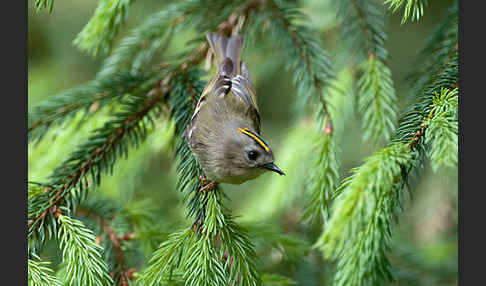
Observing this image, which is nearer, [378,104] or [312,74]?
[378,104]

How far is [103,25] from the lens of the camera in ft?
5.49

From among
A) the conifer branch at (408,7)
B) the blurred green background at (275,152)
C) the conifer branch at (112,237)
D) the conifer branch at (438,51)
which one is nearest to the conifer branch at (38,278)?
the conifer branch at (112,237)

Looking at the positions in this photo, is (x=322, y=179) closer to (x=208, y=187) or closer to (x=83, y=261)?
(x=208, y=187)

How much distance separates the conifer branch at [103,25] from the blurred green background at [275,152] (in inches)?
8.9

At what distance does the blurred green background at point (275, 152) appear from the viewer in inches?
91.0

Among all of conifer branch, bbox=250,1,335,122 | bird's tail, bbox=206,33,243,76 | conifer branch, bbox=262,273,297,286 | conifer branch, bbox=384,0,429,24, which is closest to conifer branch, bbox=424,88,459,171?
conifer branch, bbox=384,0,429,24

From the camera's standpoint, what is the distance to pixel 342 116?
236 centimetres

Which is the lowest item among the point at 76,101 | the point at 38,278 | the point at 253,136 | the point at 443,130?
the point at 38,278

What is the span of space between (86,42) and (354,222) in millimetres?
1402

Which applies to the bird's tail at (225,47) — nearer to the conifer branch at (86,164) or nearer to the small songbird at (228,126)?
the small songbird at (228,126)

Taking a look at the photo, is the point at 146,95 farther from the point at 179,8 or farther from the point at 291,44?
the point at 291,44

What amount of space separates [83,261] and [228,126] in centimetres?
85

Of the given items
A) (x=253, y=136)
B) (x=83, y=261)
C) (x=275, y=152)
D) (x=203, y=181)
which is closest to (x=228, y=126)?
(x=253, y=136)

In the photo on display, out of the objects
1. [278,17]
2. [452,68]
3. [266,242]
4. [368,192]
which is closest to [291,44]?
[278,17]
